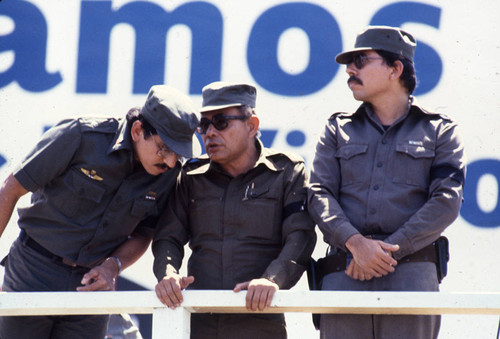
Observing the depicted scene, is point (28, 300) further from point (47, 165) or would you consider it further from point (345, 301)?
point (345, 301)

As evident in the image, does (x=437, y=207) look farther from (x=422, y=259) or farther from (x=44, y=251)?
(x=44, y=251)

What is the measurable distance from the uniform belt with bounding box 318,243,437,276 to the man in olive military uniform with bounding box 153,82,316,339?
11cm

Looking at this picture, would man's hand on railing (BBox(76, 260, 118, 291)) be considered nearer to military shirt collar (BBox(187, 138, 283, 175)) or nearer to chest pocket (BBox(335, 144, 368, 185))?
military shirt collar (BBox(187, 138, 283, 175))

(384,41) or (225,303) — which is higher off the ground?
(384,41)

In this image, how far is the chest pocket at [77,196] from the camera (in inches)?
126

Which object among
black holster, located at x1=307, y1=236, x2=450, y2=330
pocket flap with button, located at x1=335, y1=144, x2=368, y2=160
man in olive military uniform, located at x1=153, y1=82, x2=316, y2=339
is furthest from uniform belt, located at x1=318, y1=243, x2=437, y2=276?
pocket flap with button, located at x1=335, y1=144, x2=368, y2=160

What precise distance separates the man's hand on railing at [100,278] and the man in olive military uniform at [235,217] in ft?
0.58

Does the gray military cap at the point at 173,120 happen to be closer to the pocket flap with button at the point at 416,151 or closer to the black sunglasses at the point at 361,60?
the black sunglasses at the point at 361,60

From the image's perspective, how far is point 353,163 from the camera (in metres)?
3.11

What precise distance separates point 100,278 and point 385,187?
44.7 inches

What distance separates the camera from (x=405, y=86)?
3.24m

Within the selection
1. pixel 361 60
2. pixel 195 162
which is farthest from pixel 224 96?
pixel 361 60

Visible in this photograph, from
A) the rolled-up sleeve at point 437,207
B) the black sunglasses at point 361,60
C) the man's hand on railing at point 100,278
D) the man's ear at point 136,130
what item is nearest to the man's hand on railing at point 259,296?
the rolled-up sleeve at point 437,207

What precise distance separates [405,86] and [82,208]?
4.51 ft
